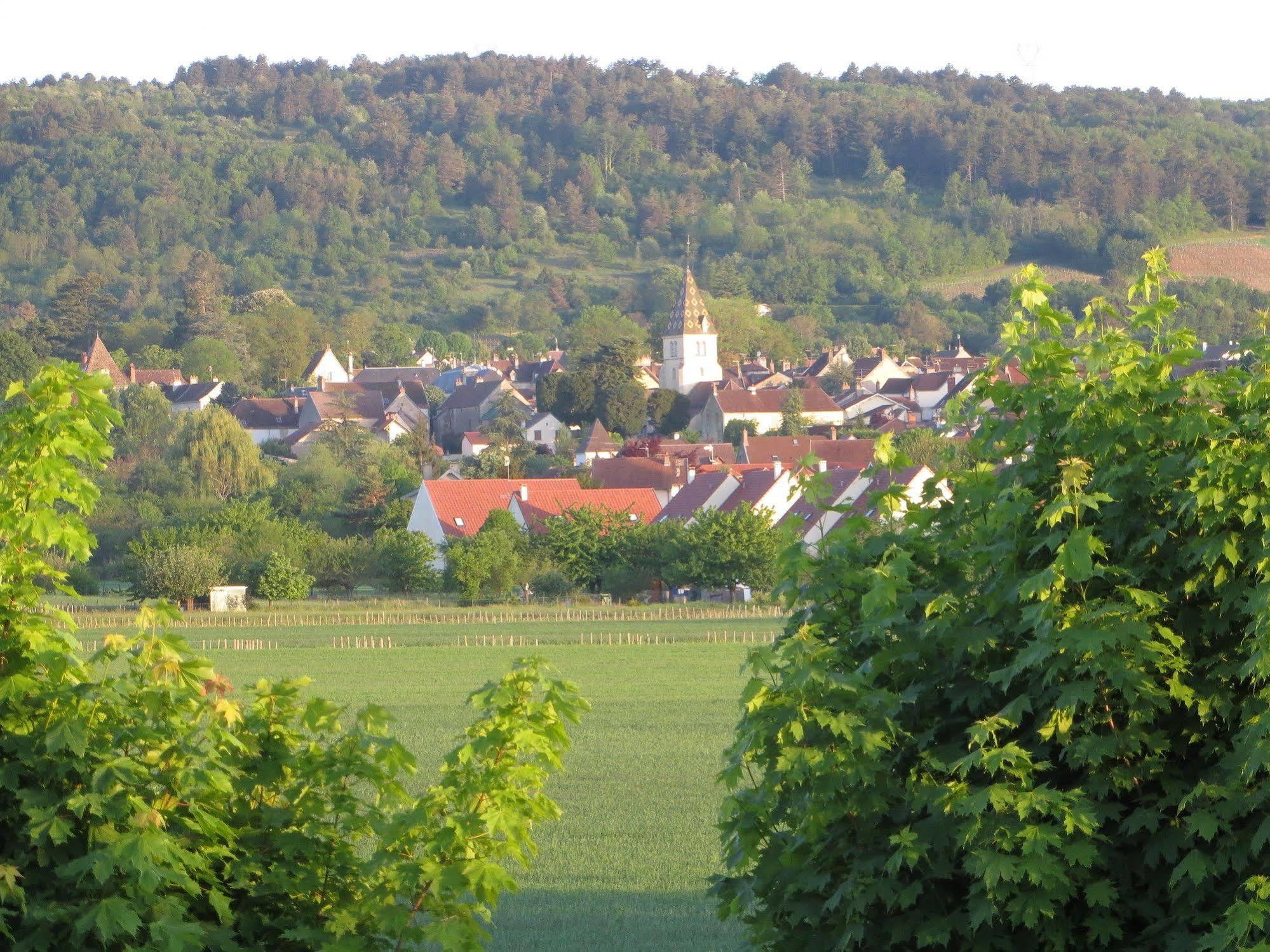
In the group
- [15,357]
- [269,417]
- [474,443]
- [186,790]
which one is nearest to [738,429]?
[474,443]

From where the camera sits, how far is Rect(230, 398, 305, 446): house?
13662cm

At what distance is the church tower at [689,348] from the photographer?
160125 mm

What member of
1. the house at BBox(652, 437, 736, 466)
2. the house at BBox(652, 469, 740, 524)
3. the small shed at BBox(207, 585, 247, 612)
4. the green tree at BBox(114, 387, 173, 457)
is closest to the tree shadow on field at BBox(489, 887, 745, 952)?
the small shed at BBox(207, 585, 247, 612)

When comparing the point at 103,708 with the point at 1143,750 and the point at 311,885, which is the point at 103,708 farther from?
the point at 1143,750

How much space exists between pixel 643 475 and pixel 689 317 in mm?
70254

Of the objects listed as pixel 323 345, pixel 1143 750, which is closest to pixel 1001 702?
pixel 1143 750

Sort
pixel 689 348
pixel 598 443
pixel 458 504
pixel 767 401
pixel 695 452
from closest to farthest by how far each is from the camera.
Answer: pixel 458 504
pixel 695 452
pixel 598 443
pixel 767 401
pixel 689 348

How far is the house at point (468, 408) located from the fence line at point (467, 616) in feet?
249

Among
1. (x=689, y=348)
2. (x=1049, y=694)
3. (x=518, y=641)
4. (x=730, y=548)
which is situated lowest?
(x=518, y=641)

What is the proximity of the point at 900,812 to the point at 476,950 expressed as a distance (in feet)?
5.88

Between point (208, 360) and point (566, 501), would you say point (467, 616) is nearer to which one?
point (566, 501)

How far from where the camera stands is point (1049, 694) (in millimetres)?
6820

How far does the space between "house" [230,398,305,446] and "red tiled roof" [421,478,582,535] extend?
183ft

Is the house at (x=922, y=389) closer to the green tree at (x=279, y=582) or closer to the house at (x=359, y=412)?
the house at (x=359, y=412)
